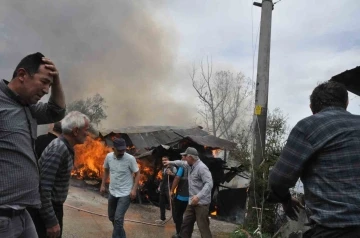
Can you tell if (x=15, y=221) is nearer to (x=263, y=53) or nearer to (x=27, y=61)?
(x=27, y=61)


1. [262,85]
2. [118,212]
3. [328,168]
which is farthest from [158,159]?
[328,168]

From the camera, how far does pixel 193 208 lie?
579 cm

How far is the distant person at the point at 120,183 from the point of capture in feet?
16.0

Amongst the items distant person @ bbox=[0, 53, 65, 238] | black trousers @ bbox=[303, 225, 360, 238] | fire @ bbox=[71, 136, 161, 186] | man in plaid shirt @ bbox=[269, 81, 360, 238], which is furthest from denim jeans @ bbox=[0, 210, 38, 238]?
fire @ bbox=[71, 136, 161, 186]

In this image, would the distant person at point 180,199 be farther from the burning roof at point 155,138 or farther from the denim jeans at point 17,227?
the burning roof at point 155,138

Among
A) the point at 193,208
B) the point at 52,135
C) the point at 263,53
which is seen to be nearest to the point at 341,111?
the point at 52,135

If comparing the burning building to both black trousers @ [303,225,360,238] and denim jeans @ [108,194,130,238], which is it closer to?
denim jeans @ [108,194,130,238]

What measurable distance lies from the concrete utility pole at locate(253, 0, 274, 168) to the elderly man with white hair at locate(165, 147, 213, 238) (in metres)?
1.46

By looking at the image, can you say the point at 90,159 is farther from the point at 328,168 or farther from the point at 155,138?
the point at 328,168

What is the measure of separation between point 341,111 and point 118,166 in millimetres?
3771

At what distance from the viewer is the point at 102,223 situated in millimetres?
7055

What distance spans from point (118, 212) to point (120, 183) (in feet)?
1.43

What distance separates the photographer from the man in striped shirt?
8.58ft

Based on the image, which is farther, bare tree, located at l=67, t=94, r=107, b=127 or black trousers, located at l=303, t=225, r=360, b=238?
bare tree, located at l=67, t=94, r=107, b=127
